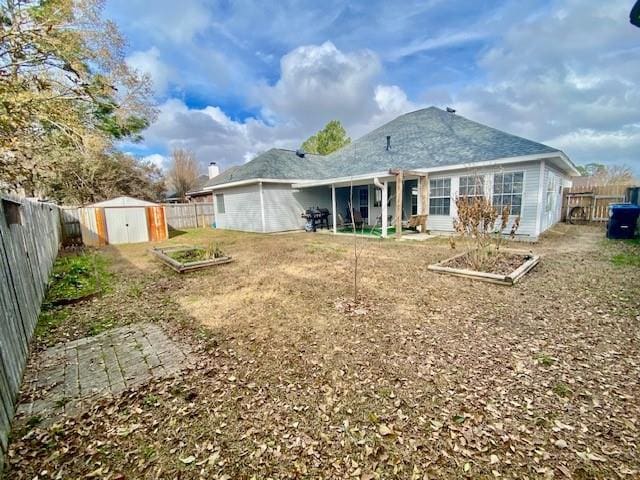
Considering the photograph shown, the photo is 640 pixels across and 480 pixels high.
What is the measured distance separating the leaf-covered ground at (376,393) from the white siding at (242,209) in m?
10.1

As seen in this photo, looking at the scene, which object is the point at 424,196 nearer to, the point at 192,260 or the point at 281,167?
the point at 281,167

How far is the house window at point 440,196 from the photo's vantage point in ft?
36.9

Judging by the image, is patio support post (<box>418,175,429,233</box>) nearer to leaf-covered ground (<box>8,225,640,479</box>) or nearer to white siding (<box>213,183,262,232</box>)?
leaf-covered ground (<box>8,225,640,479</box>)

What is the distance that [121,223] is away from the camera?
39.0 feet

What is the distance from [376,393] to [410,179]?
39.4 feet

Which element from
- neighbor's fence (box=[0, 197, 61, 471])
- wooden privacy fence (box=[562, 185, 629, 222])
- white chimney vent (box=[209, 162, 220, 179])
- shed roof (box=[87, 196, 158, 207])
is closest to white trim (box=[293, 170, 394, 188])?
neighbor's fence (box=[0, 197, 61, 471])

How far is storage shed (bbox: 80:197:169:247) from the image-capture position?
37.5 feet

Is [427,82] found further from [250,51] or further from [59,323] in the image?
[59,323]

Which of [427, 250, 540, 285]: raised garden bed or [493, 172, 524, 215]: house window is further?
[493, 172, 524, 215]: house window

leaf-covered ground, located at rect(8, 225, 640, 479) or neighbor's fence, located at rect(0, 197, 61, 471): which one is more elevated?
neighbor's fence, located at rect(0, 197, 61, 471)

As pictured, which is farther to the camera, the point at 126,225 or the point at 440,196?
the point at 126,225

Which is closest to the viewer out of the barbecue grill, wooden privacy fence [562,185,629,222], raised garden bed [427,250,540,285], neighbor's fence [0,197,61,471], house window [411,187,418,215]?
neighbor's fence [0,197,61,471]

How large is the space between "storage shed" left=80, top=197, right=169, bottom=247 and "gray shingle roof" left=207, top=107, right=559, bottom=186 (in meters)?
4.73

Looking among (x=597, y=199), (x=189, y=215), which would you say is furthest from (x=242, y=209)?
(x=597, y=199)
